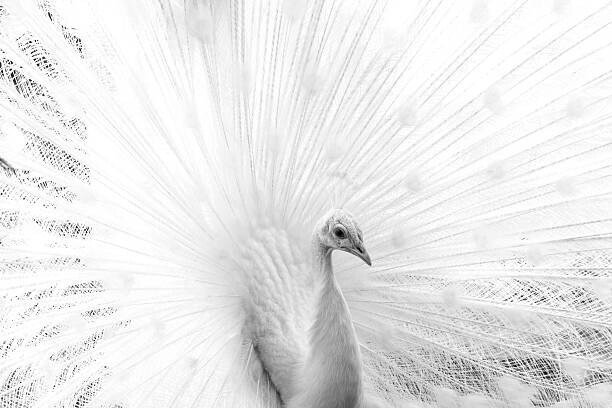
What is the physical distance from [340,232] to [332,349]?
1.10 feet

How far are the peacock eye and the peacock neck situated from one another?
0.09 metres

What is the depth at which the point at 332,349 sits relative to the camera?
2.17 meters

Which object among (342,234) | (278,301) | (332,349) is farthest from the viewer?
(278,301)

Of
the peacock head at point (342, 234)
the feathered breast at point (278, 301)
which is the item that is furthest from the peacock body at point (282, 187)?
the peacock head at point (342, 234)

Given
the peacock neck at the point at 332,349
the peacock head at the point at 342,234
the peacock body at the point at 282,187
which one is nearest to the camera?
the peacock head at the point at 342,234

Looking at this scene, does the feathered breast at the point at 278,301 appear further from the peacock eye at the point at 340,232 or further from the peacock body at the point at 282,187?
the peacock eye at the point at 340,232

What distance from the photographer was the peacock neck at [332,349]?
213 cm

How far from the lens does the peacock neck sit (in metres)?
2.13

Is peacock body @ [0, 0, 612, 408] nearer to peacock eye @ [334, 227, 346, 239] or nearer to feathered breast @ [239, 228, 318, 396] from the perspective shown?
feathered breast @ [239, 228, 318, 396]

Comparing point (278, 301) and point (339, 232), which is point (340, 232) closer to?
point (339, 232)

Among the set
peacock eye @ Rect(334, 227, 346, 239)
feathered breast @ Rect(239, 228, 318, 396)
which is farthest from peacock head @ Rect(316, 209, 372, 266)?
feathered breast @ Rect(239, 228, 318, 396)

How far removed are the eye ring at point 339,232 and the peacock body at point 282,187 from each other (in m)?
0.37

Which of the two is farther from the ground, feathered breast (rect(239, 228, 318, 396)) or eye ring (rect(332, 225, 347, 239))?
eye ring (rect(332, 225, 347, 239))

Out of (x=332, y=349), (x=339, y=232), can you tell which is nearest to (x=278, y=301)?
(x=332, y=349)
